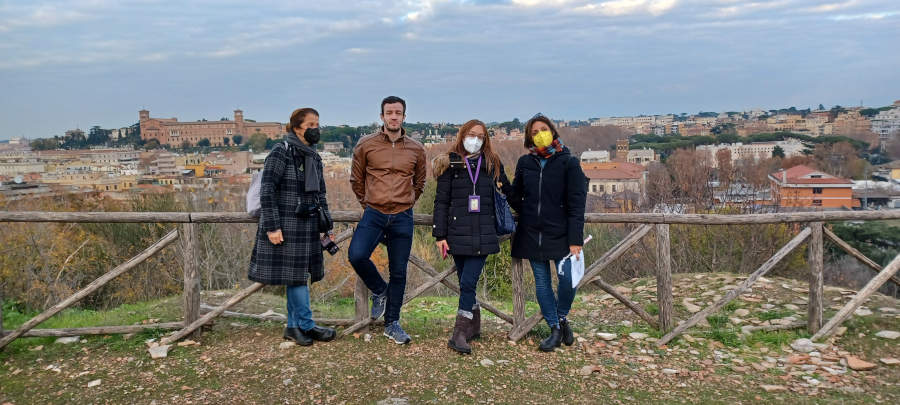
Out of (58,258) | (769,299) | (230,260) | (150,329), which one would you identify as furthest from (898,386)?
(58,258)

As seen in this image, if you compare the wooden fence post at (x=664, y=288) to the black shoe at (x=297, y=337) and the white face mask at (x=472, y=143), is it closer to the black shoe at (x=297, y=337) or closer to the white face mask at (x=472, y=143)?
the white face mask at (x=472, y=143)

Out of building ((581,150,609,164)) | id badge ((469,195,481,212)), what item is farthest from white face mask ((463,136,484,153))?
building ((581,150,609,164))

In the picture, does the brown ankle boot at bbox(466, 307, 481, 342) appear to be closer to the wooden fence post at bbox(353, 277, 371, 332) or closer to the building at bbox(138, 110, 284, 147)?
the wooden fence post at bbox(353, 277, 371, 332)

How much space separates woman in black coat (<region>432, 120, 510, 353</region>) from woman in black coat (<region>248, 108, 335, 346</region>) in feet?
2.94

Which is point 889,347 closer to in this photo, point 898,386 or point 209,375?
point 898,386

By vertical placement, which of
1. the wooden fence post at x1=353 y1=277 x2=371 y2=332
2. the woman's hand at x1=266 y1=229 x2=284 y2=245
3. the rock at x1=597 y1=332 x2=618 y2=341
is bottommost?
the rock at x1=597 y1=332 x2=618 y2=341

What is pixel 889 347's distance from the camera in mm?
4434

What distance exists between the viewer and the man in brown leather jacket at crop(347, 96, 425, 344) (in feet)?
13.7

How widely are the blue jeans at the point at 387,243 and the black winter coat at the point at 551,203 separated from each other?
87 cm

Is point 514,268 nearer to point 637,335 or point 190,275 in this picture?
point 637,335

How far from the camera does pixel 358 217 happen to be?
4.63 metres

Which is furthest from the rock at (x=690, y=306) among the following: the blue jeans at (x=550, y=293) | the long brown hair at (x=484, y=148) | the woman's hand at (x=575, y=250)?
the long brown hair at (x=484, y=148)

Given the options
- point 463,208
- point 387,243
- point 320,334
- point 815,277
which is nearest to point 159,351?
point 320,334

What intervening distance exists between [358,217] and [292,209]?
60cm
